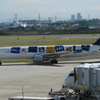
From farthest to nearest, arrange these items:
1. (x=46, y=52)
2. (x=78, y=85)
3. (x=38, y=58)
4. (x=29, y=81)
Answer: (x=46, y=52) < (x=38, y=58) < (x=29, y=81) < (x=78, y=85)

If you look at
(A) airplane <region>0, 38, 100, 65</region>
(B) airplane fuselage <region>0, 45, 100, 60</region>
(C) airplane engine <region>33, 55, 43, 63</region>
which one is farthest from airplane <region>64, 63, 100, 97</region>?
(B) airplane fuselage <region>0, 45, 100, 60</region>

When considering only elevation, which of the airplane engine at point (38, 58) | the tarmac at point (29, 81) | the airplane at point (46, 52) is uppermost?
the airplane at point (46, 52)

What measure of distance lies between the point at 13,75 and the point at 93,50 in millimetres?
18644

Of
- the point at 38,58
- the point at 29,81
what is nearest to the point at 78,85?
the point at 29,81

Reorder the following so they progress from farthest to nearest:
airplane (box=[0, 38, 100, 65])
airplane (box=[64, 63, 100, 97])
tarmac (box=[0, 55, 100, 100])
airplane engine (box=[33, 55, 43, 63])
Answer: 1. airplane (box=[0, 38, 100, 65])
2. airplane engine (box=[33, 55, 43, 63])
3. tarmac (box=[0, 55, 100, 100])
4. airplane (box=[64, 63, 100, 97])

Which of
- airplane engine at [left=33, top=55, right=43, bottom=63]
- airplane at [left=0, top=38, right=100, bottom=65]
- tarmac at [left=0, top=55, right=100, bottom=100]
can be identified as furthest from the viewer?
airplane at [left=0, top=38, right=100, bottom=65]

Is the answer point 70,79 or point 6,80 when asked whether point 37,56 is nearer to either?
point 6,80

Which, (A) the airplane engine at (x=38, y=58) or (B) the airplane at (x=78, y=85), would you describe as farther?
(A) the airplane engine at (x=38, y=58)

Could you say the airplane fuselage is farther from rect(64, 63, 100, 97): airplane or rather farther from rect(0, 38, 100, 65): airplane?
rect(64, 63, 100, 97): airplane

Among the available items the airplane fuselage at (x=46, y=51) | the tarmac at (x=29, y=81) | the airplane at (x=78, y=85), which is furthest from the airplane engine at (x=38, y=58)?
the airplane at (x=78, y=85)

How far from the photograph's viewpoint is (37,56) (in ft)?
176

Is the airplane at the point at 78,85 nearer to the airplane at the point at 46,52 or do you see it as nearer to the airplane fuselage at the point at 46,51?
the airplane at the point at 46,52

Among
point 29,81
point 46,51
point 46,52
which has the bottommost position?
point 29,81

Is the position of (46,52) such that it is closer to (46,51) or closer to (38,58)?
(46,51)
